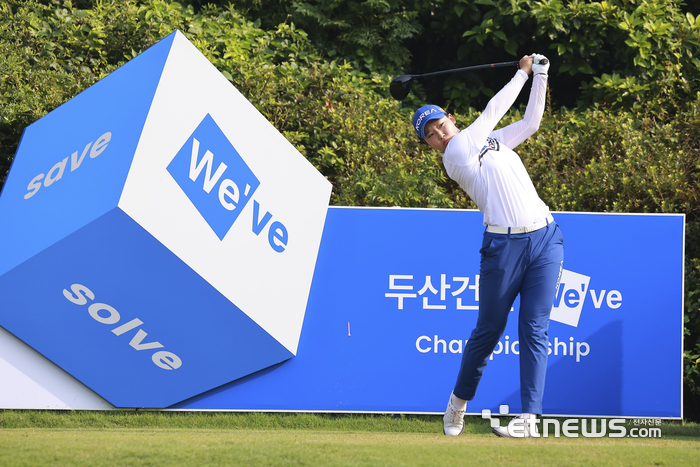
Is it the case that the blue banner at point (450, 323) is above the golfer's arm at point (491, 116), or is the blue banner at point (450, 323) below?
below

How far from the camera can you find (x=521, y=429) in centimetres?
293

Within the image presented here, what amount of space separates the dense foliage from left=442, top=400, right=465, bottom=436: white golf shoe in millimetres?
2030

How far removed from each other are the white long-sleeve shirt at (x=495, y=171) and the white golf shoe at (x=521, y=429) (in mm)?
902

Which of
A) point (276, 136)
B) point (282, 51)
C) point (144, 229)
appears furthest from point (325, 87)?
point (144, 229)

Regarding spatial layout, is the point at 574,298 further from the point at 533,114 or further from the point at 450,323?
the point at 533,114

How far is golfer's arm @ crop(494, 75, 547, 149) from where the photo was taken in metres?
3.10

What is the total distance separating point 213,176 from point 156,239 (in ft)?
1.80

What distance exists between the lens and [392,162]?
573 centimetres

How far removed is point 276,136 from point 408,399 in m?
1.86

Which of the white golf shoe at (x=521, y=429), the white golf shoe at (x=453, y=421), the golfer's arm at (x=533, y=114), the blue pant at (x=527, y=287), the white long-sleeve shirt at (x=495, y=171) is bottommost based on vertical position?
the white golf shoe at (x=453, y=421)

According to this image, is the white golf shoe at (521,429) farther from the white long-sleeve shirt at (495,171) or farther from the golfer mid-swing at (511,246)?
the white long-sleeve shirt at (495,171)

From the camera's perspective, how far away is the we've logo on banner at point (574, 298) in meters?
3.87

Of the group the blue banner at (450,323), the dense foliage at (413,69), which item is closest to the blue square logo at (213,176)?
the blue banner at (450,323)

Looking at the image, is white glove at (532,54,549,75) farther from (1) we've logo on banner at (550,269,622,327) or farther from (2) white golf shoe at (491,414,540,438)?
(2) white golf shoe at (491,414,540,438)
